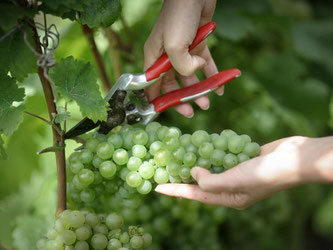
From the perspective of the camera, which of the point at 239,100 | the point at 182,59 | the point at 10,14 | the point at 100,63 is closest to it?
the point at 10,14

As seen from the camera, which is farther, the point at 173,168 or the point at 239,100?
the point at 239,100

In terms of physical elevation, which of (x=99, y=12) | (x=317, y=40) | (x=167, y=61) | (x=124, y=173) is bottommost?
(x=317, y=40)

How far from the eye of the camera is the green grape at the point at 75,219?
31.5 inches

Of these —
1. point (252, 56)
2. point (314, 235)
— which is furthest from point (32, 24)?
point (314, 235)

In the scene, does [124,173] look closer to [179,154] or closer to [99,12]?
[179,154]

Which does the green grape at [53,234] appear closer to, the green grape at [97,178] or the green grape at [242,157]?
the green grape at [97,178]

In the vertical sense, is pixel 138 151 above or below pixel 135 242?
above

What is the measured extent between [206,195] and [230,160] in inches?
2.9

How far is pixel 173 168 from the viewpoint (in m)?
0.81

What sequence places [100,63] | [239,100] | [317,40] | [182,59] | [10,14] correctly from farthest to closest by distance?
[317,40] → [239,100] → [100,63] → [182,59] → [10,14]

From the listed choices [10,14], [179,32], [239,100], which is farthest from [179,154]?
[239,100]

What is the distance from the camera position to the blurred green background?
140 centimetres

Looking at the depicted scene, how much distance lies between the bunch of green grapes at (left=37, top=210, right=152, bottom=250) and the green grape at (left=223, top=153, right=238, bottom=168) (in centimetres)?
21

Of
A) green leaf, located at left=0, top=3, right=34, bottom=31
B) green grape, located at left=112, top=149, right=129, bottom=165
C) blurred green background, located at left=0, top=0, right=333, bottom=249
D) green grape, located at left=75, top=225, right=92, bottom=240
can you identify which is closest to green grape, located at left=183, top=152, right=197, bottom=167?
green grape, located at left=112, top=149, right=129, bottom=165
